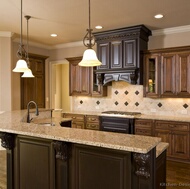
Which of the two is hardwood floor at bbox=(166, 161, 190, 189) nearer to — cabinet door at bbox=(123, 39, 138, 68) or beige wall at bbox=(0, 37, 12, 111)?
cabinet door at bbox=(123, 39, 138, 68)

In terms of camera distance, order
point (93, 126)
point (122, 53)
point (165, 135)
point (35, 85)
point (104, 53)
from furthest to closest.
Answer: point (35, 85)
point (93, 126)
point (104, 53)
point (122, 53)
point (165, 135)

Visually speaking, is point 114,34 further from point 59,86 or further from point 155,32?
point 59,86

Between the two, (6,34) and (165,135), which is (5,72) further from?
(165,135)

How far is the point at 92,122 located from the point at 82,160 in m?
3.14

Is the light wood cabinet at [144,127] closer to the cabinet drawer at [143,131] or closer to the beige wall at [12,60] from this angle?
the cabinet drawer at [143,131]

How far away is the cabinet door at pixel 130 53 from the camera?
458cm

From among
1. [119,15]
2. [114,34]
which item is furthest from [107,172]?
[114,34]

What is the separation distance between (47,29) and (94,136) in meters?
3.58

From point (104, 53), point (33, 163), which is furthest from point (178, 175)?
point (104, 53)

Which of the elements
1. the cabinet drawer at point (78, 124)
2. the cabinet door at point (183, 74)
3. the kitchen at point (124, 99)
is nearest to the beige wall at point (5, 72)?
the kitchen at point (124, 99)

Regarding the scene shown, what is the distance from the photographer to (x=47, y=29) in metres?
4.77

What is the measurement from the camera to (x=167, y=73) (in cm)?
443

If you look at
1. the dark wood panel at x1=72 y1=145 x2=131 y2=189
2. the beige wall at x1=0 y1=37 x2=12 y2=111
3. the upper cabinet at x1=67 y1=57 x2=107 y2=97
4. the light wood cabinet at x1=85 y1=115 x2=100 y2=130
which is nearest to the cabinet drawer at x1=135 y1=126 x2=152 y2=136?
the light wood cabinet at x1=85 y1=115 x2=100 y2=130

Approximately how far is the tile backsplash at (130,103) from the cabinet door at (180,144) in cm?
63
